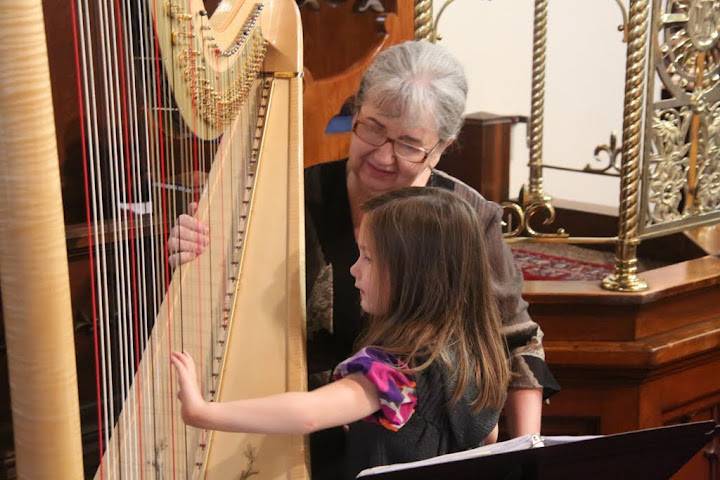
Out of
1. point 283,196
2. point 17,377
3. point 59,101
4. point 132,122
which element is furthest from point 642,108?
point 17,377

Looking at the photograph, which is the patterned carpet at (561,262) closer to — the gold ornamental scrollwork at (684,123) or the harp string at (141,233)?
the gold ornamental scrollwork at (684,123)

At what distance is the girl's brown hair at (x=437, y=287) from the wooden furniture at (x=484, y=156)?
7.11 feet

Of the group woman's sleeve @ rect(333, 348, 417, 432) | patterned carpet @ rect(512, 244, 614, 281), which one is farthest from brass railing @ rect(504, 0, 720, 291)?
woman's sleeve @ rect(333, 348, 417, 432)

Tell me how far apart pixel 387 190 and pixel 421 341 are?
14.4 inches

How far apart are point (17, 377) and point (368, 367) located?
700 millimetres

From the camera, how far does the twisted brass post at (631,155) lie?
1963 millimetres

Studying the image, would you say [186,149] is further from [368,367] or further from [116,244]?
[116,244]

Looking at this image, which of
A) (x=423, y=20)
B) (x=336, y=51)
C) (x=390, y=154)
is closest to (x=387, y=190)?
(x=390, y=154)

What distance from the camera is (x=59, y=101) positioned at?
5.78 feet

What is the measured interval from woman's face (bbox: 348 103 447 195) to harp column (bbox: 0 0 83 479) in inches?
38.2

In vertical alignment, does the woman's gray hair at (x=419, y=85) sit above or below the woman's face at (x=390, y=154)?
above

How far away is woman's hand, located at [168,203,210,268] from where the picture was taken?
129cm

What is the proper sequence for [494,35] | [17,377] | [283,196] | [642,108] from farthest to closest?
[494,35]
[642,108]
[283,196]
[17,377]

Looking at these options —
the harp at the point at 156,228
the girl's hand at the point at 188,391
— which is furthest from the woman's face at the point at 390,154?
the girl's hand at the point at 188,391
